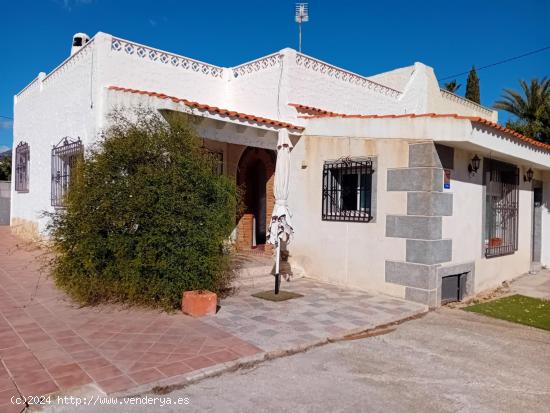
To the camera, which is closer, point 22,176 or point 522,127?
point 22,176

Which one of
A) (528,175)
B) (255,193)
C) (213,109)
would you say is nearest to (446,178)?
(213,109)

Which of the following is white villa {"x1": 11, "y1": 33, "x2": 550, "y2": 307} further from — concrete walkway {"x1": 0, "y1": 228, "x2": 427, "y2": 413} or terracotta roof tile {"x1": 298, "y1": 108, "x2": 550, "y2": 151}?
concrete walkway {"x1": 0, "y1": 228, "x2": 427, "y2": 413}

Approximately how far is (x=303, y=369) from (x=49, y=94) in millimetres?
11591

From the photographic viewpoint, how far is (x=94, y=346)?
505 centimetres

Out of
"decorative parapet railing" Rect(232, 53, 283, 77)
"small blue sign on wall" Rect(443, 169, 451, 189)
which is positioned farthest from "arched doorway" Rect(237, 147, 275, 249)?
"small blue sign on wall" Rect(443, 169, 451, 189)

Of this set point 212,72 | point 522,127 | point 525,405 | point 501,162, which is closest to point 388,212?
point 501,162

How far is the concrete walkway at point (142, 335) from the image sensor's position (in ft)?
13.8

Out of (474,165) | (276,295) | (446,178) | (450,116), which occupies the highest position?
(450,116)

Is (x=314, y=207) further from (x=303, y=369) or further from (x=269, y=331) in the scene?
(x=303, y=369)

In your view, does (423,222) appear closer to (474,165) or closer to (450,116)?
(450,116)

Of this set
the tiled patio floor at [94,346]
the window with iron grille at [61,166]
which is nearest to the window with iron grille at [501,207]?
the tiled patio floor at [94,346]

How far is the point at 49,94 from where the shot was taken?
12492 millimetres

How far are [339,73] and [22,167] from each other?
36.7 ft

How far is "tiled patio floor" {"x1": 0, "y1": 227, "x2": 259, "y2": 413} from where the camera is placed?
4.16 m
